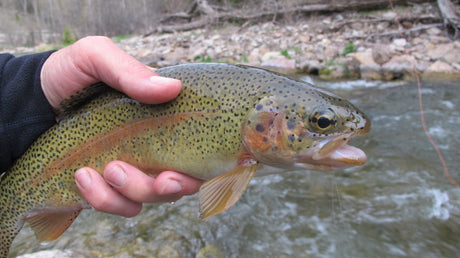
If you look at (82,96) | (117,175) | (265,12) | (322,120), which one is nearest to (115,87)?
(82,96)

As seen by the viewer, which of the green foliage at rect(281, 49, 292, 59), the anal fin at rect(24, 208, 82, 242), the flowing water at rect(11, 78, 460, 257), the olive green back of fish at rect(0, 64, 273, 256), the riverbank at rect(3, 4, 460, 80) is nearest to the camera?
the olive green back of fish at rect(0, 64, 273, 256)

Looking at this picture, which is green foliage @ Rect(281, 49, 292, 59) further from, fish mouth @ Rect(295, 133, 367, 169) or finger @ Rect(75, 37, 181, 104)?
fish mouth @ Rect(295, 133, 367, 169)

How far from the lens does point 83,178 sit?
230cm

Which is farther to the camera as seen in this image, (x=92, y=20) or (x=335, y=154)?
(x=92, y=20)

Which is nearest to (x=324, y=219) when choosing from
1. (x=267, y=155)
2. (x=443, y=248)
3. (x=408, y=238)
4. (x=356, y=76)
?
(x=408, y=238)

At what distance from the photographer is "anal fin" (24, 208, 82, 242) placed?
103 inches

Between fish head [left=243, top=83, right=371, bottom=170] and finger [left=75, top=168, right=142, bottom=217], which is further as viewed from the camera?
finger [left=75, top=168, right=142, bottom=217]

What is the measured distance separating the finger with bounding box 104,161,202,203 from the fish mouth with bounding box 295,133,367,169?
0.81 metres

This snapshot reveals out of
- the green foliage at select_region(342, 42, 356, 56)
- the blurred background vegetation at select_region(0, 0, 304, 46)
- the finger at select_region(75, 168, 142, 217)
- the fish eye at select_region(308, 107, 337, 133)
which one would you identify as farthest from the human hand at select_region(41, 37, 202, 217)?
the blurred background vegetation at select_region(0, 0, 304, 46)

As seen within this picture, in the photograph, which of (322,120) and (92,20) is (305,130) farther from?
(92,20)

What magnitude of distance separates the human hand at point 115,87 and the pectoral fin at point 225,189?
319 mm

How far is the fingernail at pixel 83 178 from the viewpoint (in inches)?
90.5

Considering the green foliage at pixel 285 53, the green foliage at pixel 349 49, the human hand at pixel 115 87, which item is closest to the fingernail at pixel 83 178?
the human hand at pixel 115 87

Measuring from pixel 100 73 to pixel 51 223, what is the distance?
4.17 feet
